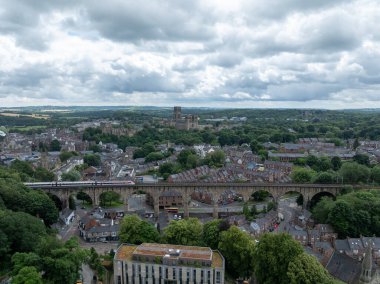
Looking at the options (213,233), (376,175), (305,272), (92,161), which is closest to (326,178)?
(376,175)

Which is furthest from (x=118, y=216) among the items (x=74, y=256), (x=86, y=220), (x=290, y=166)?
(x=290, y=166)

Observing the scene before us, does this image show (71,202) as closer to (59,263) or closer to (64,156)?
(59,263)

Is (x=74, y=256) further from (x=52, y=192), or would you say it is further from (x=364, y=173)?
(x=364, y=173)

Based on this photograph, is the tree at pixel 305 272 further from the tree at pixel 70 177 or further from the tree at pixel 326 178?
the tree at pixel 70 177

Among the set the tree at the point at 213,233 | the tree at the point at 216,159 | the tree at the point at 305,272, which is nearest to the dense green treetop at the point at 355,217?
the tree at the point at 213,233

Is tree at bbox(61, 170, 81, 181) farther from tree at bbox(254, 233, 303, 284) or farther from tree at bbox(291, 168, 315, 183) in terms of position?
tree at bbox(254, 233, 303, 284)
